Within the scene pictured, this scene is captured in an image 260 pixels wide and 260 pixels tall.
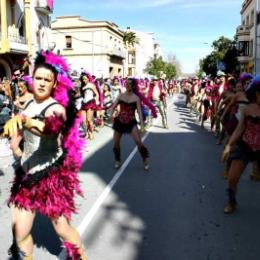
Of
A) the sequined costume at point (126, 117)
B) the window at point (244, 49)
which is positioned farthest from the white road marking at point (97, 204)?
the window at point (244, 49)

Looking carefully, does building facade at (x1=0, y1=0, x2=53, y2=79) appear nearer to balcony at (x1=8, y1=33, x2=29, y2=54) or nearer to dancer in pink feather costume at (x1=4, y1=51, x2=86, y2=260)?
balcony at (x1=8, y1=33, x2=29, y2=54)

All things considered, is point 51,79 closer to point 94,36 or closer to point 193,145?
point 193,145

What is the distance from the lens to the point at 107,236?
4.96 m

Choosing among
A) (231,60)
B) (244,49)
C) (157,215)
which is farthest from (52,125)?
(244,49)

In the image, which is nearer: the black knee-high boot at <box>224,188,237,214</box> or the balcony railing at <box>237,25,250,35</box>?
the black knee-high boot at <box>224,188,237,214</box>

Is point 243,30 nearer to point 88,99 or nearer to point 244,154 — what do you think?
point 88,99

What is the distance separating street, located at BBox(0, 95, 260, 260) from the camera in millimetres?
4562

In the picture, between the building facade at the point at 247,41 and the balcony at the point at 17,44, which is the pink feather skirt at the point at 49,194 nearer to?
the balcony at the point at 17,44

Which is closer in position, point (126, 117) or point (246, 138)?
point (246, 138)

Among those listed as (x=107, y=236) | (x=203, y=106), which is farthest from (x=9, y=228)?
(x=203, y=106)

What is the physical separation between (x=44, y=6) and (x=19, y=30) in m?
3.45

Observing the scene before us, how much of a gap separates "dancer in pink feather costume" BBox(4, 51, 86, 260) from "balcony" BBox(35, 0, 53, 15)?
28.0 m

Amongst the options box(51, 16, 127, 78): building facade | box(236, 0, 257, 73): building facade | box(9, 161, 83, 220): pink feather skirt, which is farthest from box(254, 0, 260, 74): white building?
box(9, 161, 83, 220): pink feather skirt

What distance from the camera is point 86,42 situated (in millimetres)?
59656
